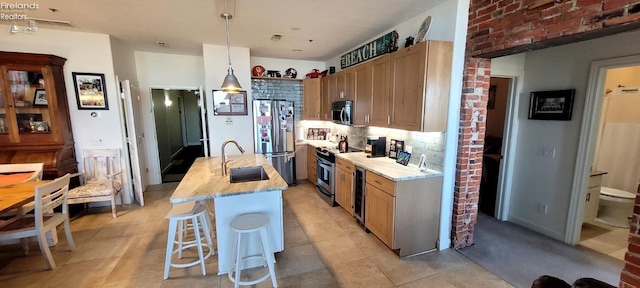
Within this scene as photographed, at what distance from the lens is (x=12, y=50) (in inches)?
133

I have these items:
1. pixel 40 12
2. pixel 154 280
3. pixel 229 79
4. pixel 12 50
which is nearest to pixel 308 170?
pixel 229 79

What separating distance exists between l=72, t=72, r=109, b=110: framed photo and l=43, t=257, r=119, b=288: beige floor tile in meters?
2.43

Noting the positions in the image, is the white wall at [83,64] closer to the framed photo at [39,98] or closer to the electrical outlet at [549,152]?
the framed photo at [39,98]

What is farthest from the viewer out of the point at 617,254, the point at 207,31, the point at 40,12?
the point at 207,31

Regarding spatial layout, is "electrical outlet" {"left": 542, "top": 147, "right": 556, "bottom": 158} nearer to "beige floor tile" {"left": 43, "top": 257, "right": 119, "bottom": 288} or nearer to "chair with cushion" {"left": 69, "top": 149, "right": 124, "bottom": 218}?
"beige floor tile" {"left": 43, "top": 257, "right": 119, "bottom": 288}

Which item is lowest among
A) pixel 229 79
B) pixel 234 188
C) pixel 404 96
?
pixel 234 188

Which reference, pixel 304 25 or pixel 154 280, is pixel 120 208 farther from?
pixel 304 25

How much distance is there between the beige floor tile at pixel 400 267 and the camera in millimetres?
2289

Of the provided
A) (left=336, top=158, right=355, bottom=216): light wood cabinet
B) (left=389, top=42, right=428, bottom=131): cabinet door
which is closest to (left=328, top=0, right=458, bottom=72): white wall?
(left=389, top=42, right=428, bottom=131): cabinet door

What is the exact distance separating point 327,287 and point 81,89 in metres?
4.48

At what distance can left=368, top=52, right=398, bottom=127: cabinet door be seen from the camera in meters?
3.02

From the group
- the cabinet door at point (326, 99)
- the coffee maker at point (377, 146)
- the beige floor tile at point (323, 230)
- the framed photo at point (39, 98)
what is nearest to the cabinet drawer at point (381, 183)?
the coffee maker at point (377, 146)

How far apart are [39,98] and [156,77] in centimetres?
167

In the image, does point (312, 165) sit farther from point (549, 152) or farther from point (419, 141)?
point (549, 152)
